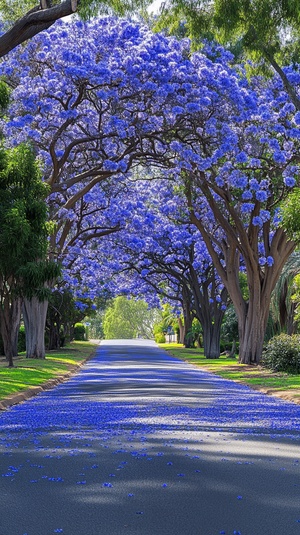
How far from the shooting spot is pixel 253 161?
28.4 metres

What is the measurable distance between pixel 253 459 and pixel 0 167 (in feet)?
46.6

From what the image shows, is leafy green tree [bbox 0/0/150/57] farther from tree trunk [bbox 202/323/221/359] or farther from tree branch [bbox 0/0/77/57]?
tree trunk [bbox 202/323/221/359]

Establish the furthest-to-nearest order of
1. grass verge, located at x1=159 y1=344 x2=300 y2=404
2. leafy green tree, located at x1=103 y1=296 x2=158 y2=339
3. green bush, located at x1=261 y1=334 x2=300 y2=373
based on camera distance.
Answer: leafy green tree, located at x1=103 y1=296 x2=158 y2=339, green bush, located at x1=261 y1=334 x2=300 y2=373, grass verge, located at x1=159 y1=344 x2=300 y2=404

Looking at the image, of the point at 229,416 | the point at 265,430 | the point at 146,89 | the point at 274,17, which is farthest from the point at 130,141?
the point at 265,430

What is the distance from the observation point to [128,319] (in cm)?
12506

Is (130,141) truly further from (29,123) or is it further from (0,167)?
(0,167)

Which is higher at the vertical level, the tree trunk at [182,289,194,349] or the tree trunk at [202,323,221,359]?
the tree trunk at [182,289,194,349]

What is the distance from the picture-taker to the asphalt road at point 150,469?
598 cm

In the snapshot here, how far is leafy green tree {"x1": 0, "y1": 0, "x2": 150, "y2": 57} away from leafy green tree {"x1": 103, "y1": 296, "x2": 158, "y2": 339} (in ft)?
346

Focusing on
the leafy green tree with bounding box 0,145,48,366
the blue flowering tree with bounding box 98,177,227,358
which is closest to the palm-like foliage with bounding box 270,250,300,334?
the blue flowering tree with bounding box 98,177,227,358

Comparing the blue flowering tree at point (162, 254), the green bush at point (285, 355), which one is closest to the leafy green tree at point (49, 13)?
the green bush at point (285, 355)

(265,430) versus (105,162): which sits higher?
(105,162)

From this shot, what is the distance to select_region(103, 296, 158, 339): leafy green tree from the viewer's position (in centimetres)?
12244

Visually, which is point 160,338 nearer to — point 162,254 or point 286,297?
point 162,254
